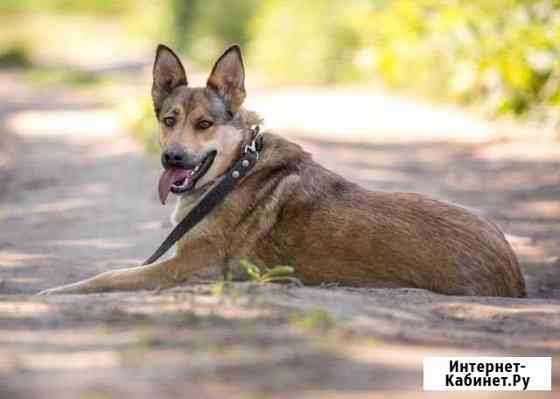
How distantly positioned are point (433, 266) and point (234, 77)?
2074 millimetres

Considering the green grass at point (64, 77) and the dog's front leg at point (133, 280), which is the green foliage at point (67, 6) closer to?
the green grass at point (64, 77)

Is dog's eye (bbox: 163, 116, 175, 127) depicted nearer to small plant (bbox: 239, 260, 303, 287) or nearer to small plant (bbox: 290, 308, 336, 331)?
small plant (bbox: 239, 260, 303, 287)

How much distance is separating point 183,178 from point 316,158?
5.78 metres

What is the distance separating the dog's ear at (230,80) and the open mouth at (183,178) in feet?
1.55

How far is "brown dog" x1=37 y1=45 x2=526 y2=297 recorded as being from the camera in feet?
20.2

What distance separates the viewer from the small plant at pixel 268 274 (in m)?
5.91

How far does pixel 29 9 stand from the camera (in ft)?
177

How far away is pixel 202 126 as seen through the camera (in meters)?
6.77

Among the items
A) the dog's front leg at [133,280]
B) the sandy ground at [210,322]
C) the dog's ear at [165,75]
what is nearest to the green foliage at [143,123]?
the sandy ground at [210,322]

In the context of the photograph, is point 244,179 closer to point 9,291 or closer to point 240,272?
point 240,272

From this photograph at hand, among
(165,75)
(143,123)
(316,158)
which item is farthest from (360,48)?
(165,75)

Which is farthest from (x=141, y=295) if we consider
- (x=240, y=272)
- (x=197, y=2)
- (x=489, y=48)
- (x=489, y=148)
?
(x=197, y=2)

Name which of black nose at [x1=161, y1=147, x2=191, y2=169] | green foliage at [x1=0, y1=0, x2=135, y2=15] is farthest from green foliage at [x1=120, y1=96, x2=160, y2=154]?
green foliage at [x1=0, y1=0, x2=135, y2=15]

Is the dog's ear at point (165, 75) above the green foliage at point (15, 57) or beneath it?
beneath
